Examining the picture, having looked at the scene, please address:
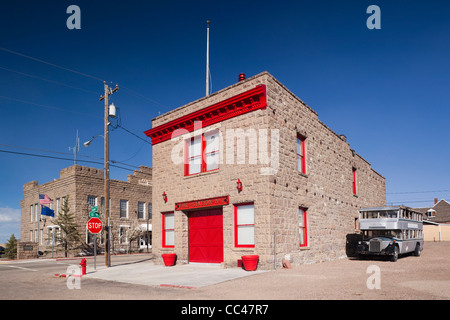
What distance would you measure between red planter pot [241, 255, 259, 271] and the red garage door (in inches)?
101

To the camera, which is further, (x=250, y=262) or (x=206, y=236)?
(x=206, y=236)

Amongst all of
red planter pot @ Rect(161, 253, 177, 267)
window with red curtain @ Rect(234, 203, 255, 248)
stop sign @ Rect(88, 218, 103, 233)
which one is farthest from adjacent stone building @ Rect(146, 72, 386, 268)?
stop sign @ Rect(88, 218, 103, 233)

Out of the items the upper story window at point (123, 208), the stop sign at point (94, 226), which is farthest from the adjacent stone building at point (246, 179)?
the upper story window at point (123, 208)

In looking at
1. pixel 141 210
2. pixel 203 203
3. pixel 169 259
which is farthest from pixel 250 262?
pixel 141 210

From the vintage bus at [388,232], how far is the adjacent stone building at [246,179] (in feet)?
6.42

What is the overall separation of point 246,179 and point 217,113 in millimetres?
3780

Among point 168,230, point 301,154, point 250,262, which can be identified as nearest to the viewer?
point 250,262

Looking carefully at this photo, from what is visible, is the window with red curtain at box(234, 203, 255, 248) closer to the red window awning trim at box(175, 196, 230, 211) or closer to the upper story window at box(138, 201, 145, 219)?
the red window awning trim at box(175, 196, 230, 211)

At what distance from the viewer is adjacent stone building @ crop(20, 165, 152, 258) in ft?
122

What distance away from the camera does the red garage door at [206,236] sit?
1780cm

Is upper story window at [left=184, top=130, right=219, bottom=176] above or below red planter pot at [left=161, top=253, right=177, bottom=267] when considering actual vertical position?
above

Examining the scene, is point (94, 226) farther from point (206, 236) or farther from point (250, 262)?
point (250, 262)

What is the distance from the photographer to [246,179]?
16594 mm
